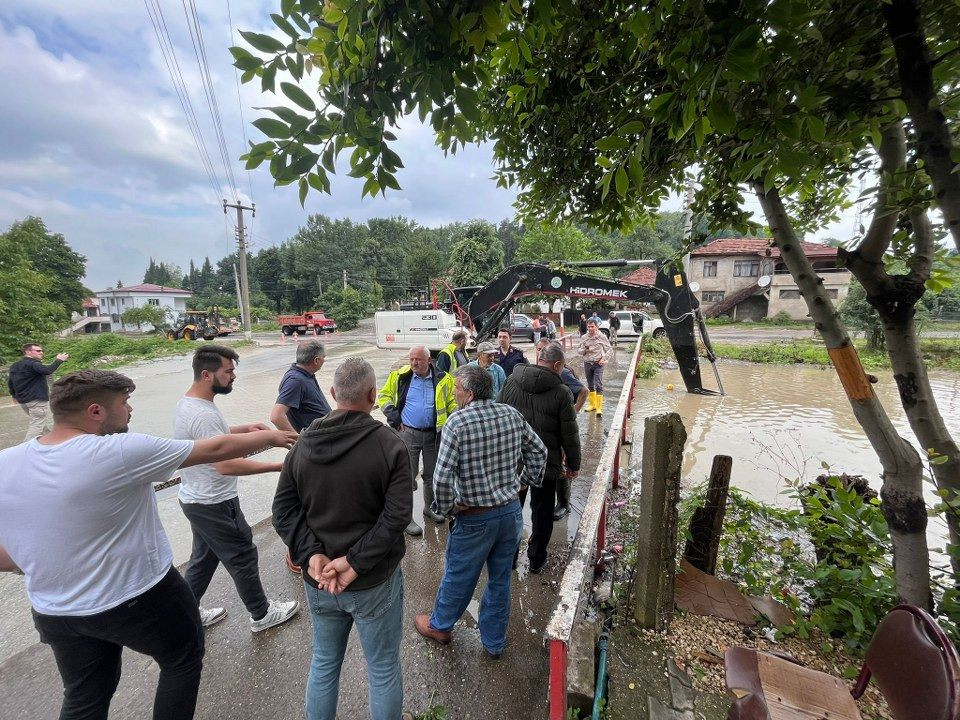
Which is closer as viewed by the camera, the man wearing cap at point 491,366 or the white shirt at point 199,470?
the white shirt at point 199,470

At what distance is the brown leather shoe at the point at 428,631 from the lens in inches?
102

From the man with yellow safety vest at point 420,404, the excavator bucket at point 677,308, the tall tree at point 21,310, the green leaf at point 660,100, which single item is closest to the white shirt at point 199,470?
the man with yellow safety vest at point 420,404

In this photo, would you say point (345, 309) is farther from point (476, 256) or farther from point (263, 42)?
point (263, 42)

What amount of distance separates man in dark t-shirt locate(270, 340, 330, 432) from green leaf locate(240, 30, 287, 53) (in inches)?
90.6

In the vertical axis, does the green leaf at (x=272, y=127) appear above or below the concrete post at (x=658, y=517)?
above

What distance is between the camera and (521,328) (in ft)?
70.4

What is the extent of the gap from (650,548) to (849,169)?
2917 mm

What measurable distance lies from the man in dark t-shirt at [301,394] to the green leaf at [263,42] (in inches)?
90.6

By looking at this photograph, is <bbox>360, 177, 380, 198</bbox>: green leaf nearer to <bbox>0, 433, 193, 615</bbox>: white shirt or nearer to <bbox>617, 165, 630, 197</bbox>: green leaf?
<bbox>617, 165, 630, 197</bbox>: green leaf

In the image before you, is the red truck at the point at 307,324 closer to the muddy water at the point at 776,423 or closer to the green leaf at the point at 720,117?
the muddy water at the point at 776,423

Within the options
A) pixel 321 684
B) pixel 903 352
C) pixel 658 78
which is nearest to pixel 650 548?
pixel 903 352

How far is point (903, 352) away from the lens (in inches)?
87.5

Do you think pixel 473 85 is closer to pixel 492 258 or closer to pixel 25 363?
pixel 25 363

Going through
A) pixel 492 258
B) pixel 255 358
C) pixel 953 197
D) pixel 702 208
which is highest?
pixel 492 258
